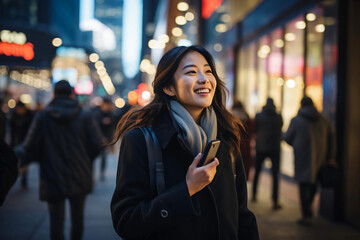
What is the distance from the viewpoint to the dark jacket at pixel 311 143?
6.10 m

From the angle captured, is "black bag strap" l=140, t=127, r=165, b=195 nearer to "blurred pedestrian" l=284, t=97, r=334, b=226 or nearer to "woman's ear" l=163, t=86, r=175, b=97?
"woman's ear" l=163, t=86, r=175, b=97

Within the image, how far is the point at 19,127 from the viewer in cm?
936

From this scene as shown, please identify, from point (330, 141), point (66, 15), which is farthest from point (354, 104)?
point (66, 15)

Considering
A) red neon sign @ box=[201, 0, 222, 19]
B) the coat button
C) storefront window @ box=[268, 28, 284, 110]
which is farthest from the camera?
red neon sign @ box=[201, 0, 222, 19]

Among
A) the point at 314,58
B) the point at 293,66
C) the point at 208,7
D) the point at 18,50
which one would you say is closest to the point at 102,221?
the point at 314,58

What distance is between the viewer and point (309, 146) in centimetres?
611

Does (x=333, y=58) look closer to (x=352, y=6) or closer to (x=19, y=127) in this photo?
(x=352, y=6)

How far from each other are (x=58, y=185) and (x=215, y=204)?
8.64ft

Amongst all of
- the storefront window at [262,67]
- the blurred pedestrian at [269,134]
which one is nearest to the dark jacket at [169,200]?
the blurred pedestrian at [269,134]

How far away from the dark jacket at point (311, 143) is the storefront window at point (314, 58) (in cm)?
279

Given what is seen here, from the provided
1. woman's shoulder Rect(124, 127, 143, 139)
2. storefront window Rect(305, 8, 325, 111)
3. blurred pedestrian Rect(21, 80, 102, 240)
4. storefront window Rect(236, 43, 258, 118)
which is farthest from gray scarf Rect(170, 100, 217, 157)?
storefront window Rect(236, 43, 258, 118)

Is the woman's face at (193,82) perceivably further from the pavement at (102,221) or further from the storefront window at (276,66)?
the storefront window at (276,66)

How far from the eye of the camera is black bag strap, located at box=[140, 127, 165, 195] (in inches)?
72.9

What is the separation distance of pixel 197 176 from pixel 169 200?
0.58 feet
